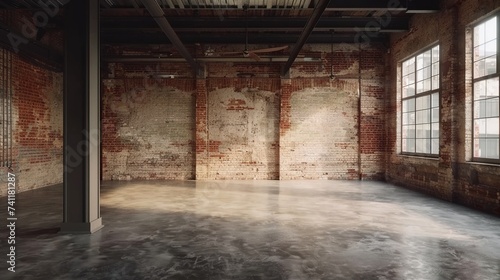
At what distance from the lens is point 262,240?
4320mm

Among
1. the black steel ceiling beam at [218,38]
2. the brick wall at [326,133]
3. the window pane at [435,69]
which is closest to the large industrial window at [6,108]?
the black steel ceiling beam at [218,38]

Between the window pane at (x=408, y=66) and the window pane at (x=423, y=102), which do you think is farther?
the window pane at (x=408, y=66)

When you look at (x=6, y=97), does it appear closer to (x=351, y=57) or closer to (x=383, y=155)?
(x=351, y=57)

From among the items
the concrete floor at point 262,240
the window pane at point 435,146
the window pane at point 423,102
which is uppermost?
the window pane at point 423,102

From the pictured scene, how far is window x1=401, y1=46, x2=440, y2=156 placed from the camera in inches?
322

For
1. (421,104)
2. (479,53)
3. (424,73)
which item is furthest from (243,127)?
(479,53)

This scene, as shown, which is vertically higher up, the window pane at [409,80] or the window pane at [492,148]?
the window pane at [409,80]

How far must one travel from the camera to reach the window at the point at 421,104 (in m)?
8.17

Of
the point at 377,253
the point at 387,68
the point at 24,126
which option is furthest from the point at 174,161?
the point at 377,253

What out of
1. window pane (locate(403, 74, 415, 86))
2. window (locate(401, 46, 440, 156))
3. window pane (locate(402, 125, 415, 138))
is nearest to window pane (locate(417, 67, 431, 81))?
window (locate(401, 46, 440, 156))

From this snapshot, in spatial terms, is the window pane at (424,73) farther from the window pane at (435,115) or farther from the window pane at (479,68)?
the window pane at (479,68)

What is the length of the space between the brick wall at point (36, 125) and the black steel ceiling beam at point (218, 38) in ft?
6.77

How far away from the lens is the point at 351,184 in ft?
32.2

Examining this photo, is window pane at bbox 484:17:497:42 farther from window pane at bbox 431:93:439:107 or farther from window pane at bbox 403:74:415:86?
window pane at bbox 403:74:415:86
